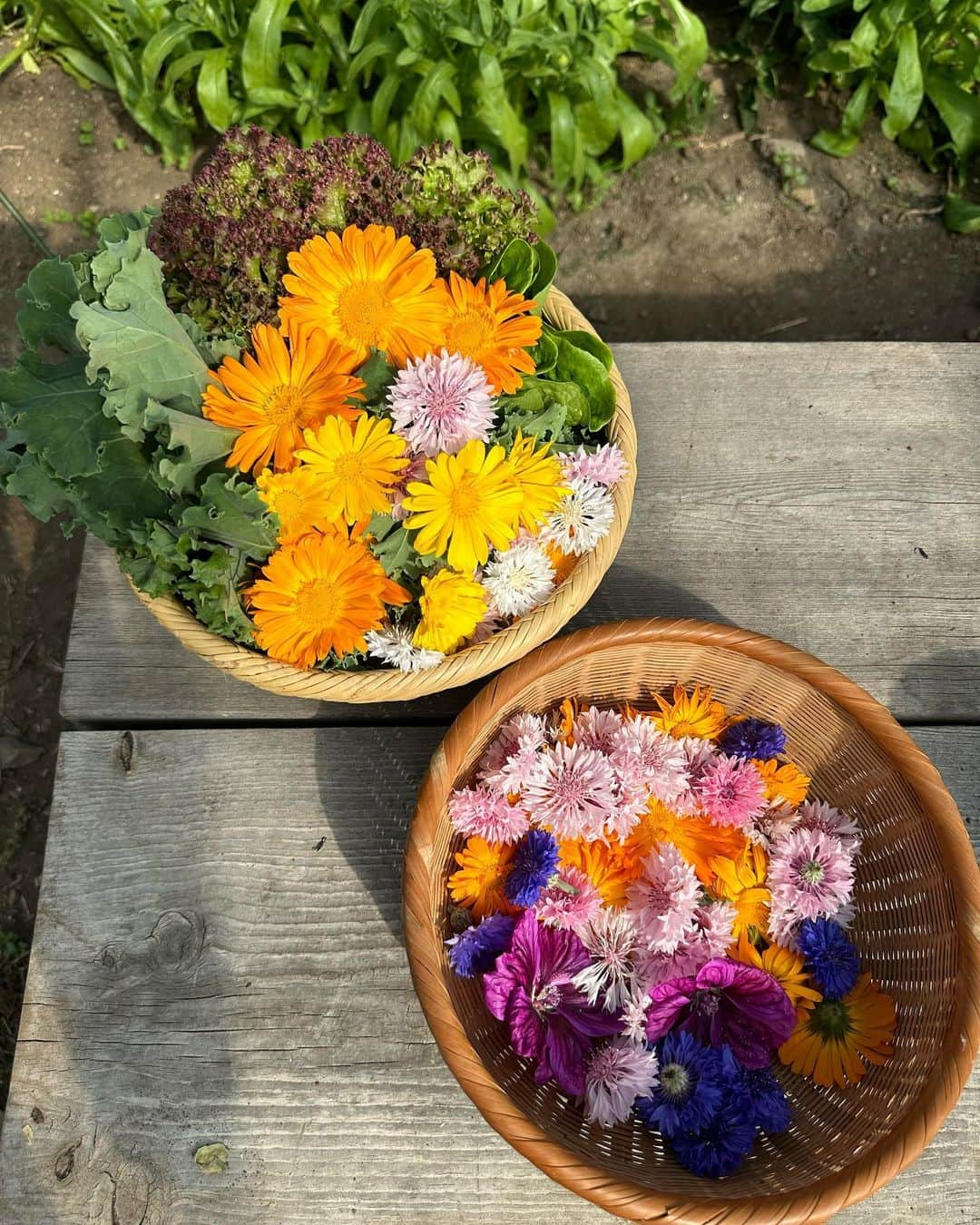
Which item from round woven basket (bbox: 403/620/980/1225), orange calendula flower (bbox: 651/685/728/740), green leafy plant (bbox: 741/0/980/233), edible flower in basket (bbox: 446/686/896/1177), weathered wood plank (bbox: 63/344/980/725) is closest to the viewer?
round woven basket (bbox: 403/620/980/1225)

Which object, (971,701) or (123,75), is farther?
(123,75)

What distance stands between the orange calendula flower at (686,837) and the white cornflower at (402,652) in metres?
0.29

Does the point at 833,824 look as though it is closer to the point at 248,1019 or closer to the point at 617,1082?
the point at 617,1082

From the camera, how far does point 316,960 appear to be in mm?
1012


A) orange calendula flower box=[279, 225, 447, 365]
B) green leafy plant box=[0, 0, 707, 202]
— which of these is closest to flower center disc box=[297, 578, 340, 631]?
orange calendula flower box=[279, 225, 447, 365]

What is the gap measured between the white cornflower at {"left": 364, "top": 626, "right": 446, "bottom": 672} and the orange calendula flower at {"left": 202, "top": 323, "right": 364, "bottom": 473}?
0.63 ft

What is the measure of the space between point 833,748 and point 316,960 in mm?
620

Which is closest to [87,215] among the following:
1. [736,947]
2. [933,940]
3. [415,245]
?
[415,245]

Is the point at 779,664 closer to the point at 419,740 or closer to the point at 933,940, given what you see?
the point at 933,940

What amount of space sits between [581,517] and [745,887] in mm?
426

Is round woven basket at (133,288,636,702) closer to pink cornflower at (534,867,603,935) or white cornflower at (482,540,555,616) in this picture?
white cornflower at (482,540,555,616)

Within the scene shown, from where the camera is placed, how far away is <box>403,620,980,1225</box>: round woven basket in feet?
2.59

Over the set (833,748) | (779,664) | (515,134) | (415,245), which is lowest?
(833,748)

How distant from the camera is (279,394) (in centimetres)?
84
